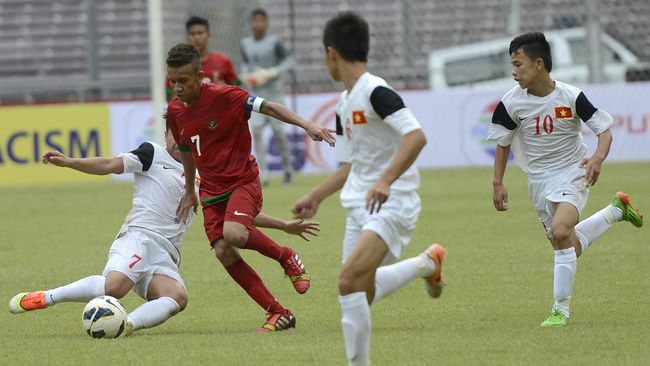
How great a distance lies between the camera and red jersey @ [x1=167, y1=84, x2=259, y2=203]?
7.16 metres

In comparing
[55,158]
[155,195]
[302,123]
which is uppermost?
A: [302,123]

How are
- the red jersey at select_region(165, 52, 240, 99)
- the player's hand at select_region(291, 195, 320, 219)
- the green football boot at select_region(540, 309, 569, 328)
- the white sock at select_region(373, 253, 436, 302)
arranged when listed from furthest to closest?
the red jersey at select_region(165, 52, 240, 99) → the green football boot at select_region(540, 309, 569, 328) → the white sock at select_region(373, 253, 436, 302) → the player's hand at select_region(291, 195, 320, 219)

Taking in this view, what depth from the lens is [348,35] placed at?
18.5ft

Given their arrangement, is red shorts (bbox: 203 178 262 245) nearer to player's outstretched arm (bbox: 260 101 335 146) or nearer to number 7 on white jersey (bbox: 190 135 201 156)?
number 7 on white jersey (bbox: 190 135 201 156)

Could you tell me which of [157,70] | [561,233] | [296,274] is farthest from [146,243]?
[157,70]

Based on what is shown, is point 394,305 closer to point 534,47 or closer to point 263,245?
point 263,245

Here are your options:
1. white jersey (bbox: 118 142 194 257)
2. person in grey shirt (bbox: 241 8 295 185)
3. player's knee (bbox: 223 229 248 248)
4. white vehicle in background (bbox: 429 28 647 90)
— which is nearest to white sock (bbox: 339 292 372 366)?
player's knee (bbox: 223 229 248 248)

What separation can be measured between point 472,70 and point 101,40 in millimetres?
8004

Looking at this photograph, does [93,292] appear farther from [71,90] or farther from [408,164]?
[71,90]

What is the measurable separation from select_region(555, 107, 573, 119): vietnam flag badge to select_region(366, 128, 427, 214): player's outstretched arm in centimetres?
219

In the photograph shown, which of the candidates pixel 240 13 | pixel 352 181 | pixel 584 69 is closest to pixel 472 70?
pixel 584 69

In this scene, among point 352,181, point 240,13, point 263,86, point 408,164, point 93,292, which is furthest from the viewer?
point 240,13

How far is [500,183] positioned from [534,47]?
0.84 m

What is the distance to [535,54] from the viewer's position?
23.9 feet
